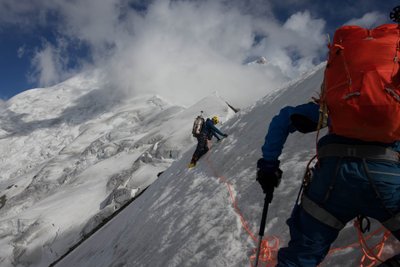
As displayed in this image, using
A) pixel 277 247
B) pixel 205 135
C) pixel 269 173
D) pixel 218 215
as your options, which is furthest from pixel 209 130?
pixel 269 173

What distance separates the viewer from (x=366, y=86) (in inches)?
120

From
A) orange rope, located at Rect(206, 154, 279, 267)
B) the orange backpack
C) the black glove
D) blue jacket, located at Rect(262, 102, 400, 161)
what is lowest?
orange rope, located at Rect(206, 154, 279, 267)

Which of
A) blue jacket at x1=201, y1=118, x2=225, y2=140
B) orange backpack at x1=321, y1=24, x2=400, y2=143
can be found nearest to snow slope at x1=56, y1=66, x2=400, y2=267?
orange backpack at x1=321, y1=24, x2=400, y2=143

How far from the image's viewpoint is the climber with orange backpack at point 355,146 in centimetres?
305

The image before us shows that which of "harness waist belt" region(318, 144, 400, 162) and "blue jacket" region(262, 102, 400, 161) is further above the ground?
"blue jacket" region(262, 102, 400, 161)

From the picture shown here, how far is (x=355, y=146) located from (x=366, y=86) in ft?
2.00

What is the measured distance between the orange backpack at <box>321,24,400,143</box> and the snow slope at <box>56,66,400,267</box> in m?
2.32

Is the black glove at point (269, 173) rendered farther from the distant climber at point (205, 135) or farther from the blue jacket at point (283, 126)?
the distant climber at point (205, 135)

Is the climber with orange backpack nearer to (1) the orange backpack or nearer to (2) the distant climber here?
(1) the orange backpack

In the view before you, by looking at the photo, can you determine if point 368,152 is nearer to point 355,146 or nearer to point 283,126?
point 355,146

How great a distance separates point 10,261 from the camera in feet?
113

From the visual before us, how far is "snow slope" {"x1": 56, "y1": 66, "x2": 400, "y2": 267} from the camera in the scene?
19.8 ft

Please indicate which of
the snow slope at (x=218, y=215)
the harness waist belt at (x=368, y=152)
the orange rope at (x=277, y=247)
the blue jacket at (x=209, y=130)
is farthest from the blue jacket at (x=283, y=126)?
the blue jacket at (x=209, y=130)

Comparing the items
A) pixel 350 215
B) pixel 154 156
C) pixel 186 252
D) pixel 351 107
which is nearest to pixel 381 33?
pixel 351 107
